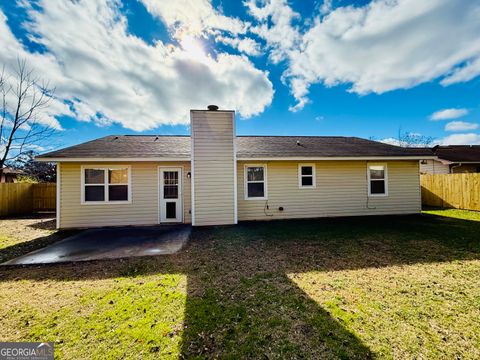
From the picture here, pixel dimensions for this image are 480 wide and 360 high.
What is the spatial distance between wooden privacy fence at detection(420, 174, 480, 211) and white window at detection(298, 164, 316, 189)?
904cm

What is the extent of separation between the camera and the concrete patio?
5.35 metres

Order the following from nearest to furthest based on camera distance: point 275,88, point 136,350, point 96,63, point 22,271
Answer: point 136,350 → point 22,271 → point 96,63 → point 275,88

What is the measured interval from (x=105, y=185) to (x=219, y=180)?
4.92 m

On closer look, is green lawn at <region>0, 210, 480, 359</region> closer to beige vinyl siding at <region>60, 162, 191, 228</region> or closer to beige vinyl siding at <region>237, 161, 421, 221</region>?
beige vinyl siding at <region>60, 162, 191, 228</region>

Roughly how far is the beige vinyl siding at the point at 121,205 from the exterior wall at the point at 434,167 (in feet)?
71.4

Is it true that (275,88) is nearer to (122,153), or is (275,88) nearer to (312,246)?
(122,153)

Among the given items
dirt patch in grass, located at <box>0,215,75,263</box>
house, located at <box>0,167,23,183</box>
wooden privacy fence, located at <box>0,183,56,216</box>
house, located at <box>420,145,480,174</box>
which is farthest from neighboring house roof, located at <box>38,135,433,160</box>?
house, located at <box>0,167,23,183</box>

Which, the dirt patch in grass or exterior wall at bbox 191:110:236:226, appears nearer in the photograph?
the dirt patch in grass

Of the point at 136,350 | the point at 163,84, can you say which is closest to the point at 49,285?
the point at 136,350

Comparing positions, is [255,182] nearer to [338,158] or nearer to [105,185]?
[338,158]

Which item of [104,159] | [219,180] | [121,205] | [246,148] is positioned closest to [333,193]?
[246,148]

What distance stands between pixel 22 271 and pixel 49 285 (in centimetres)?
137

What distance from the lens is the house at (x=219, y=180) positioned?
8617mm

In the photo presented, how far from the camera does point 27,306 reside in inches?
126
